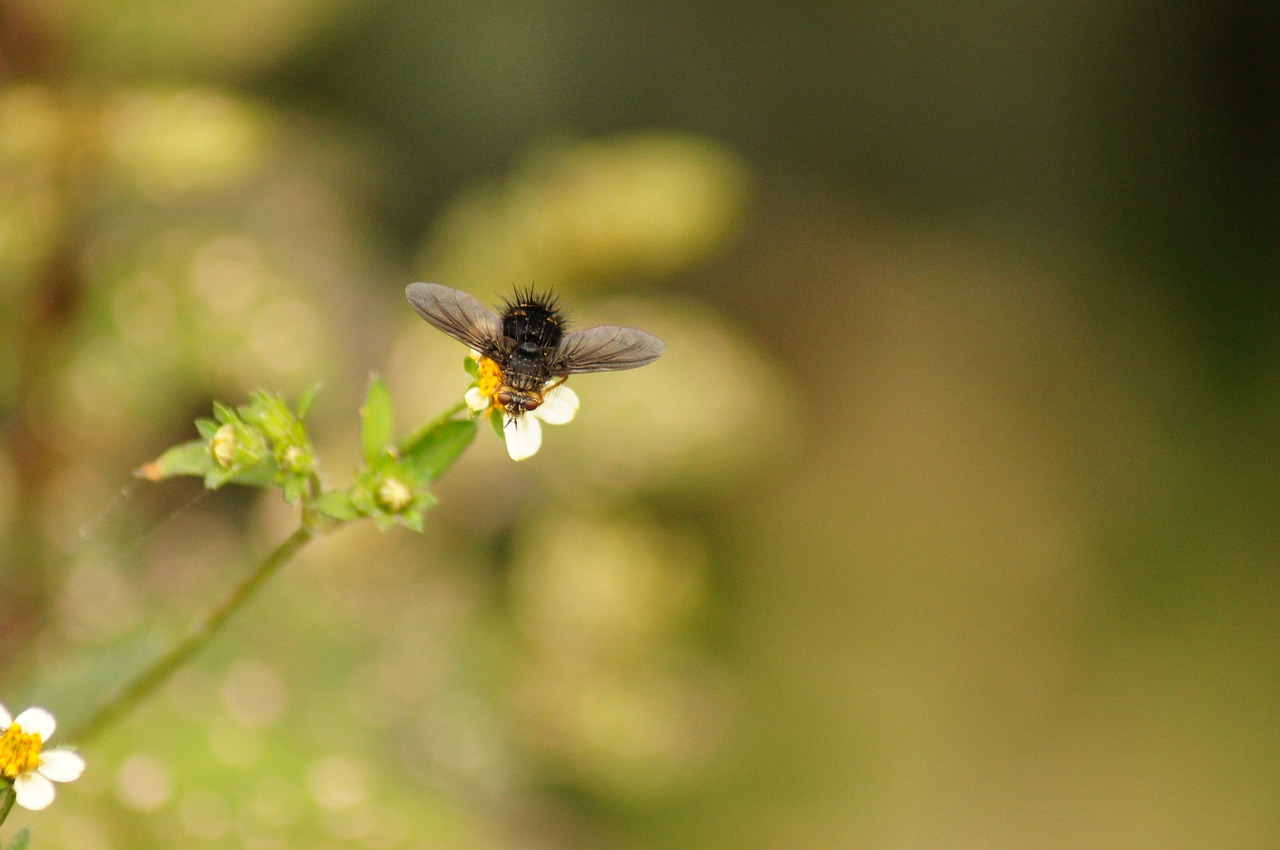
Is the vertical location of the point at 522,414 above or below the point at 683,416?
below

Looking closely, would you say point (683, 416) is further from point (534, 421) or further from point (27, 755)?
point (27, 755)

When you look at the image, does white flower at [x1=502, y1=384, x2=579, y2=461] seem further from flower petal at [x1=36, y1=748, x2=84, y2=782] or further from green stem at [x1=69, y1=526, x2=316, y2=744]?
flower petal at [x1=36, y1=748, x2=84, y2=782]

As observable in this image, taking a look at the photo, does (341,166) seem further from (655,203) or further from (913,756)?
(913,756)

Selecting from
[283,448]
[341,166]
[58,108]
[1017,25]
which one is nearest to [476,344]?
[283,448]

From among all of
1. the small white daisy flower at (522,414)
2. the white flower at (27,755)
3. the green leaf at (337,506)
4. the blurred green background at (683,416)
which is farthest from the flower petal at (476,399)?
the blurred green background at (683,416)

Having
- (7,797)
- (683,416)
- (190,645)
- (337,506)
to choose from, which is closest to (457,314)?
(337,506)

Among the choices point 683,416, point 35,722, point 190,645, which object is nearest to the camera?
point 35,722
